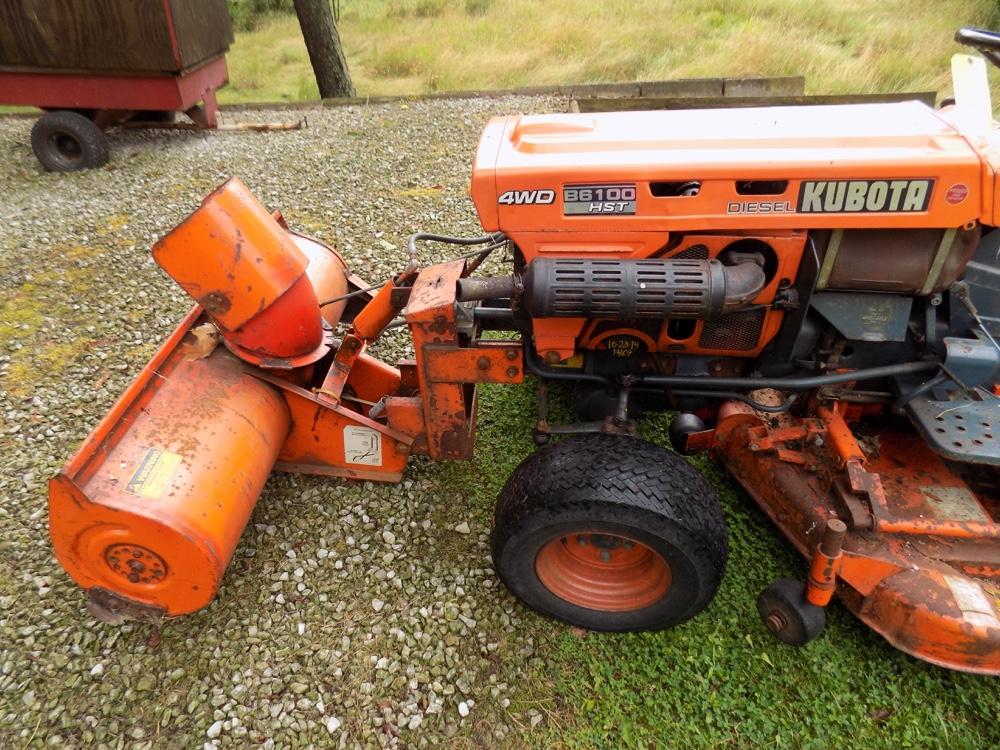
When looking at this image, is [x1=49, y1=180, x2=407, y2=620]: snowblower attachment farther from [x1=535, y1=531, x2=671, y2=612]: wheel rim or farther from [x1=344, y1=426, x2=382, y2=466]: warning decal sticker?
[x1=535, y1=531, x2=671, y2=612]: wheel rim

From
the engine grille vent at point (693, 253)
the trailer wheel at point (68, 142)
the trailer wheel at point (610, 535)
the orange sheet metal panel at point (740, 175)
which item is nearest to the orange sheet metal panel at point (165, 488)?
the trailer wheel at point (610, 535)

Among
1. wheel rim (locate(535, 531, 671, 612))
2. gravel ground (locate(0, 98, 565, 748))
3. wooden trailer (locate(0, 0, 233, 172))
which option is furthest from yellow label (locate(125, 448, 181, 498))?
wooden trailer (locate(0, 0, 233, 172))

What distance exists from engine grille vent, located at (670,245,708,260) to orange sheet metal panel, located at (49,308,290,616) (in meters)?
1.66

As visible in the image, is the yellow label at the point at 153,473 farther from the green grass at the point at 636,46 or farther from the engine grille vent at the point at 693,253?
the green grass at the point at 636,46

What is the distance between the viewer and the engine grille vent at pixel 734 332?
2.47 m

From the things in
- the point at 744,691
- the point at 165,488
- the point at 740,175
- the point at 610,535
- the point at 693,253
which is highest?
the point at 740,175

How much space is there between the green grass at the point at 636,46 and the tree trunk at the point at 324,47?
0.69 meters

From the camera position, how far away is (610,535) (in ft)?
7.85

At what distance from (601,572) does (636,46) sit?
875 cm

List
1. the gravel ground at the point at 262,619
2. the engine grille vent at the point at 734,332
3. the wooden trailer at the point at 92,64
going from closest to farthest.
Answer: the gravel ground at the point at 262,619, the engine grille vent at the point at 734,332, the wooden trailer at the point at 92,64

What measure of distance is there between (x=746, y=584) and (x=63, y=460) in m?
3.14

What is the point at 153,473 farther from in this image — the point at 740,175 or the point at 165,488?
the point at 740,175

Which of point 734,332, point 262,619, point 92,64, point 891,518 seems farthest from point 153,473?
point 92,64

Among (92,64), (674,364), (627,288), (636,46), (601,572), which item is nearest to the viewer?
(627,288)
